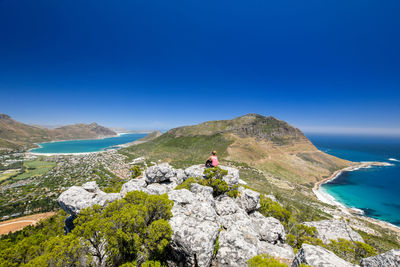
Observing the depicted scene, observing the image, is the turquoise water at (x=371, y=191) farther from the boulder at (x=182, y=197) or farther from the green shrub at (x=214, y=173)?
the boulder at (x=182, y=197)

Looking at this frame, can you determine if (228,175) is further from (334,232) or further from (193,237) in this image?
(334,232)

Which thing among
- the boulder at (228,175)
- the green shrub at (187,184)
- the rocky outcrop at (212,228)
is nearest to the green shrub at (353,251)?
the rocky outcrop at (212,228)

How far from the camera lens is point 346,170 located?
167m

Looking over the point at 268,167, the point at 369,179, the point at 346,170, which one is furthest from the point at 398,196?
the point at 268,167

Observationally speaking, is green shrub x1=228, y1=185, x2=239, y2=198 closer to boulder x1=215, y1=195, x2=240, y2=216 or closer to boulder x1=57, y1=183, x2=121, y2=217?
boulder x1=215, y1=195, x2=240, y2=216

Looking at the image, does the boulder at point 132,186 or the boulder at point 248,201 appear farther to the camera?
the boulder at point 132,186

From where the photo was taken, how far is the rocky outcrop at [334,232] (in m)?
22.6

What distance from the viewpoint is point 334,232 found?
23484 mm

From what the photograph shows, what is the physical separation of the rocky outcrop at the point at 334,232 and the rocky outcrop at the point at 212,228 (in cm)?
1018

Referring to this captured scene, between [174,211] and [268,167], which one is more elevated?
[174,211]

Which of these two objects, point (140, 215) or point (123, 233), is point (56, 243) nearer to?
point (123, 233)

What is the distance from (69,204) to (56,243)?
25.7ft

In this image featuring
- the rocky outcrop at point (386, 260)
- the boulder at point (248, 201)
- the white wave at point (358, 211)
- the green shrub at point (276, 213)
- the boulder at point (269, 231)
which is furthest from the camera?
the white wave at point (358, 211)

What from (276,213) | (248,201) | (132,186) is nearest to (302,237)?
(276,213)
